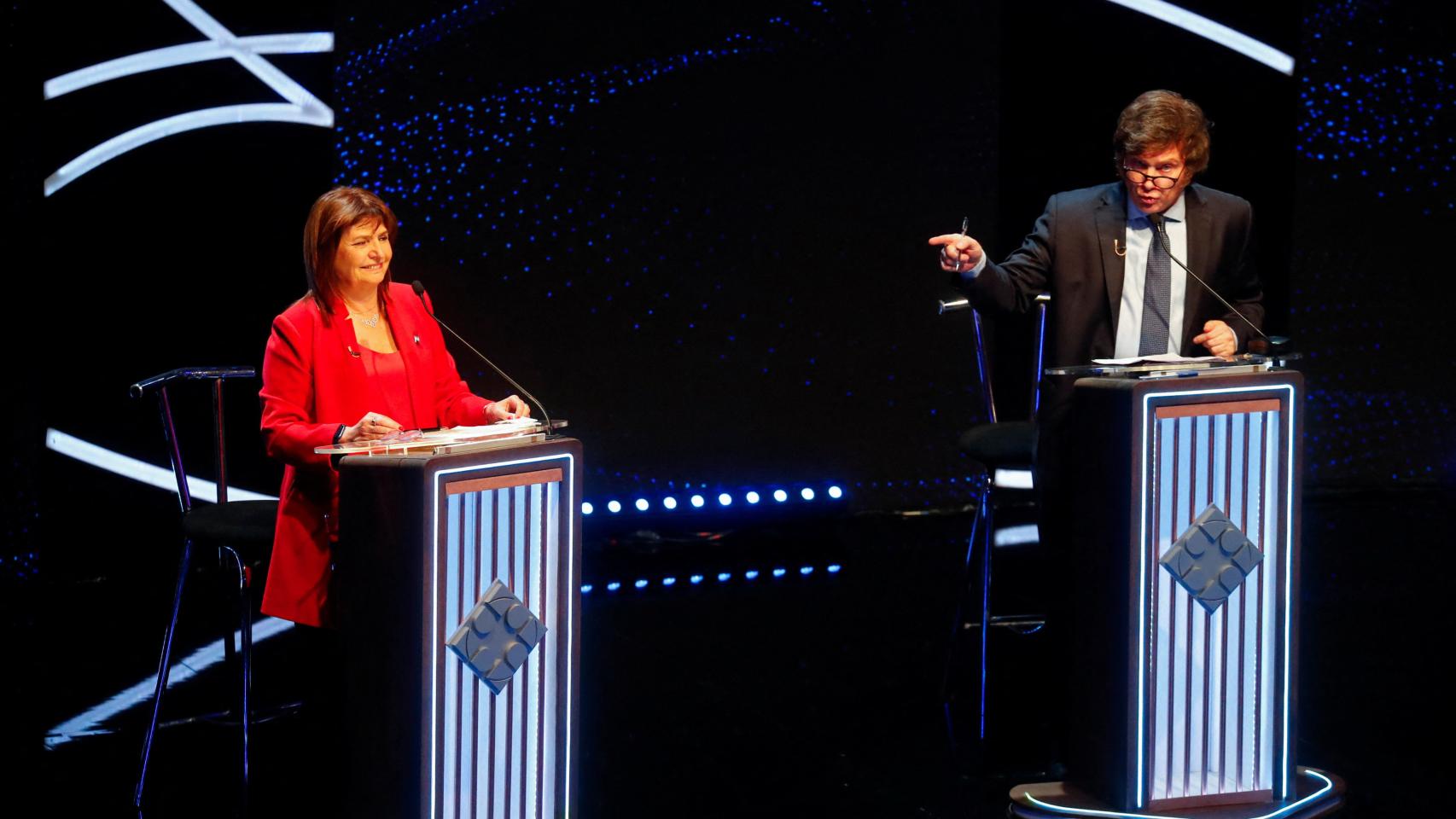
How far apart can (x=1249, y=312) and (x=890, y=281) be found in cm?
256

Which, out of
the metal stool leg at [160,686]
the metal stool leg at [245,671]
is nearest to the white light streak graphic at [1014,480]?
the metal stool leg at [245,671]

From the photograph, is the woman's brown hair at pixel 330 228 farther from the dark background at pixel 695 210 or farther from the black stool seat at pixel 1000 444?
the dark background at pixel 695 210

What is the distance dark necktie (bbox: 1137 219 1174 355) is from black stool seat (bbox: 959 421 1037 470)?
0.56 m

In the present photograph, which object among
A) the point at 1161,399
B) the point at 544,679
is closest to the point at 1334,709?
the point at 1161,399

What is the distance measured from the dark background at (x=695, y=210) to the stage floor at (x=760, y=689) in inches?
19.0

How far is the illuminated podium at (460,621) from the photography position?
2266 millimetres

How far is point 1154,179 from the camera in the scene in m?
2.98

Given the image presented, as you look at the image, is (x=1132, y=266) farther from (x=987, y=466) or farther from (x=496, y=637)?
(x=496, y=637)

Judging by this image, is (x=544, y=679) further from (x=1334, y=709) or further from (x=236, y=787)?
(x=1334, y=709)

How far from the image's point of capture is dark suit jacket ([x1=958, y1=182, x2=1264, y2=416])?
3074 mm

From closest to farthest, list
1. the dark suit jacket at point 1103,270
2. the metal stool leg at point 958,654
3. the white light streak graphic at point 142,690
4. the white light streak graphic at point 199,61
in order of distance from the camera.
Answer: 1. the dark suit jacket at point 1103,270
2. the white light streak graphic at point 142,690
3. the metal stool leg at point 958,654
4. the white light streak graphic at point 199,61

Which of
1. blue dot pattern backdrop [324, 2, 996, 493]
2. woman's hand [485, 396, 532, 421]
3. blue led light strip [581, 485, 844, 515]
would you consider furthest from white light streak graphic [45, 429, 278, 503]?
woman's hand [485, 396, 532, 421]

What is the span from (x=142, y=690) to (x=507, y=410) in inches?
60.7

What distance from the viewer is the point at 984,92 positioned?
18.5ft
